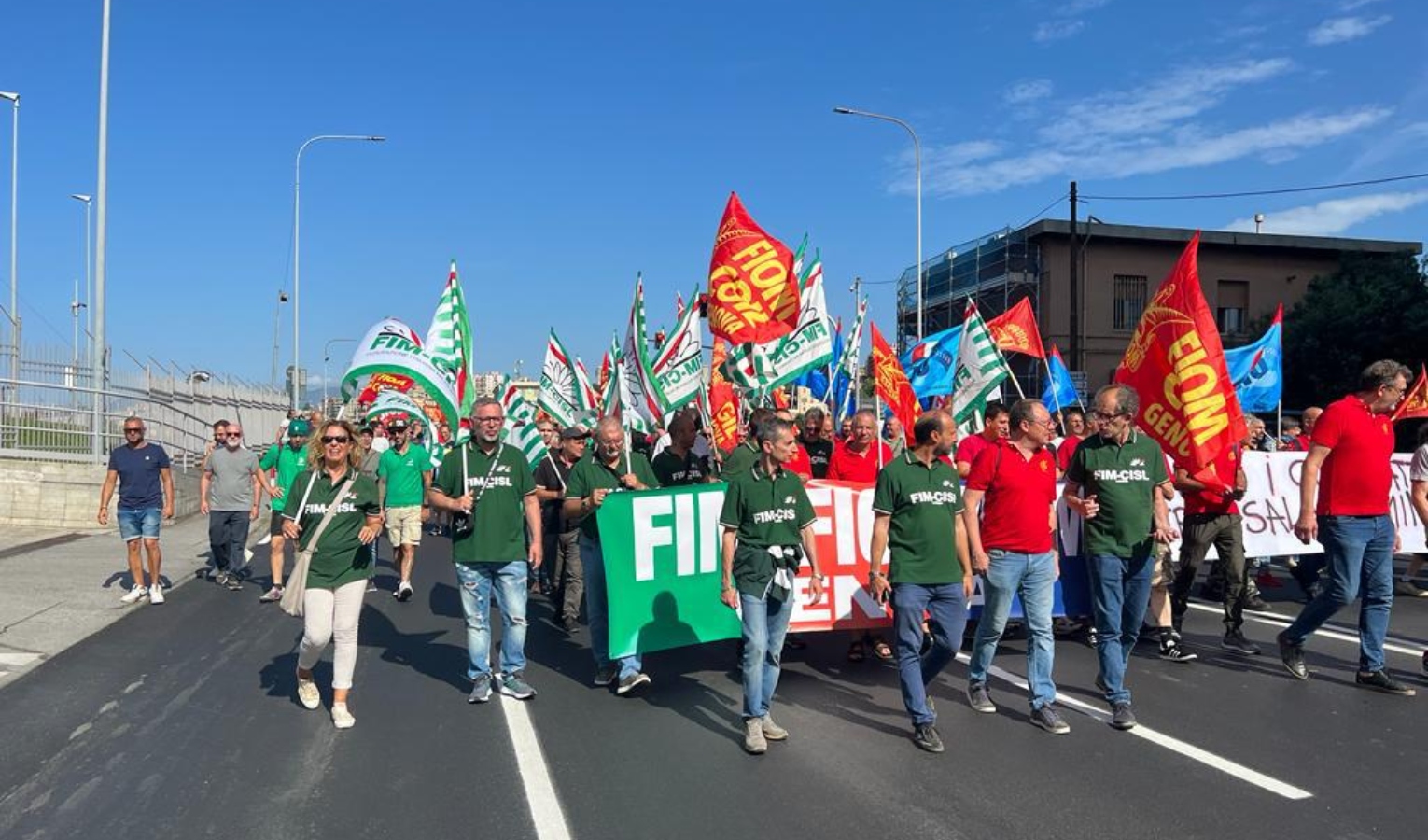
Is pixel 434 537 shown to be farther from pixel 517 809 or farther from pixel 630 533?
pixel 517 809

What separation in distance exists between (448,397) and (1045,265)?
36317 mm

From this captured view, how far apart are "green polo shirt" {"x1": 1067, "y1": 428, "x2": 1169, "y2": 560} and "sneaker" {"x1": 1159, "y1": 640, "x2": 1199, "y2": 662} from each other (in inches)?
70.6

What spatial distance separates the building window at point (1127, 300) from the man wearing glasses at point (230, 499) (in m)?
36.5

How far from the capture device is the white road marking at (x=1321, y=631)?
728 cm

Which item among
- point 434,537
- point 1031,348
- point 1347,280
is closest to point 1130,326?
point 1347,280

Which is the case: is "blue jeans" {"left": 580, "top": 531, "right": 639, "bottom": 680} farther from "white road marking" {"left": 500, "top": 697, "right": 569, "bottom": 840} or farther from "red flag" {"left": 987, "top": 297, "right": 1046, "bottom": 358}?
"red flag" {"left": 987, "top": 297, "right": 1046, "bottom": 358}

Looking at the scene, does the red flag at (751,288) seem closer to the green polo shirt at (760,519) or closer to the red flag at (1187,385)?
the red flag at (1187,385)

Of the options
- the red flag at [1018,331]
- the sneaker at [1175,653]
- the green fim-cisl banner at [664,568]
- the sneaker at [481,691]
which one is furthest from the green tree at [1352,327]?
the sneaker at [481,691]

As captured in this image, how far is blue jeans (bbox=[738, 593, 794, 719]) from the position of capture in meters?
5.11

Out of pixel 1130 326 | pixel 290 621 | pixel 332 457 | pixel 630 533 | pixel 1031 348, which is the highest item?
pixel 1130 326

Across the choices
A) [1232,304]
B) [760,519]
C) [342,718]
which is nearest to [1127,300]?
[1232,304]

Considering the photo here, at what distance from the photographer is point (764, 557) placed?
5.20 metres

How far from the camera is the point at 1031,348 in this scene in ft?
43.7

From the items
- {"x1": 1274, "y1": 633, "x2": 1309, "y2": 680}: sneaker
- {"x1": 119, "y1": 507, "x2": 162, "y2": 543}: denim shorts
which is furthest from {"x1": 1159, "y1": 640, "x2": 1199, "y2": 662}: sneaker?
{"x1": 119, "y1": 507, "x2": 162, "y2": 543}: denim shorts
